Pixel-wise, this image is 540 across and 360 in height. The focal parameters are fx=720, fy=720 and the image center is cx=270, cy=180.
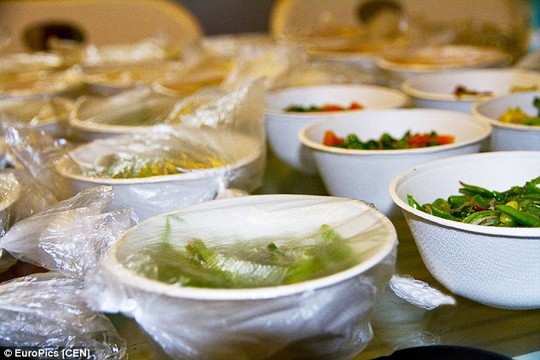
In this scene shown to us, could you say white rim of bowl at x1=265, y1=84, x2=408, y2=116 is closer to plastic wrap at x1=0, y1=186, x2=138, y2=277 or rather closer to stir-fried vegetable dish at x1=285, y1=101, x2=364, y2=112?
stir-fried vegetable dish at x1=285, y1=101, x2=364, y2=112

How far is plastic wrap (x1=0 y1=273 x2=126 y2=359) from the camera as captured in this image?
2.70 ft

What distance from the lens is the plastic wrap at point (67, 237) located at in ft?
2.99

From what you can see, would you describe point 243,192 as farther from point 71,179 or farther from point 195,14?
point 195,14

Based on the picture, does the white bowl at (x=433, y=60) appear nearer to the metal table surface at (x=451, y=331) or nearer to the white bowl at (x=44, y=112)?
the white bowl at (x=44, y=112)

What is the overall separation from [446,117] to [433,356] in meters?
0.76

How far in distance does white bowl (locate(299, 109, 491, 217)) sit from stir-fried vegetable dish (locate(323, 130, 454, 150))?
0.07 ft

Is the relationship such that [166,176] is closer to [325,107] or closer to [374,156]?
[374,156]

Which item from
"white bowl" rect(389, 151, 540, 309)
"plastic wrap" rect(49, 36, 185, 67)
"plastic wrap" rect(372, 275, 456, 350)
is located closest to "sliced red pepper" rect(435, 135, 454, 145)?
"white bowl" rect(389, 151, 540, 309)

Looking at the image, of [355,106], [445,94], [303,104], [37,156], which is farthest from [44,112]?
[445,94]

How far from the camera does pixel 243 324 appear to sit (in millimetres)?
712

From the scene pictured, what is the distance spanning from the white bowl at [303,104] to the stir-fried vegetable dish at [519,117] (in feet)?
0.71

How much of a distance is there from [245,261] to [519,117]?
814mm

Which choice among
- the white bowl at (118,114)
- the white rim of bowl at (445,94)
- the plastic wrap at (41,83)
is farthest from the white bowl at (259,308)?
the plastic wrap at (41,83)

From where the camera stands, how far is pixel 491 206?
3.39 ft
